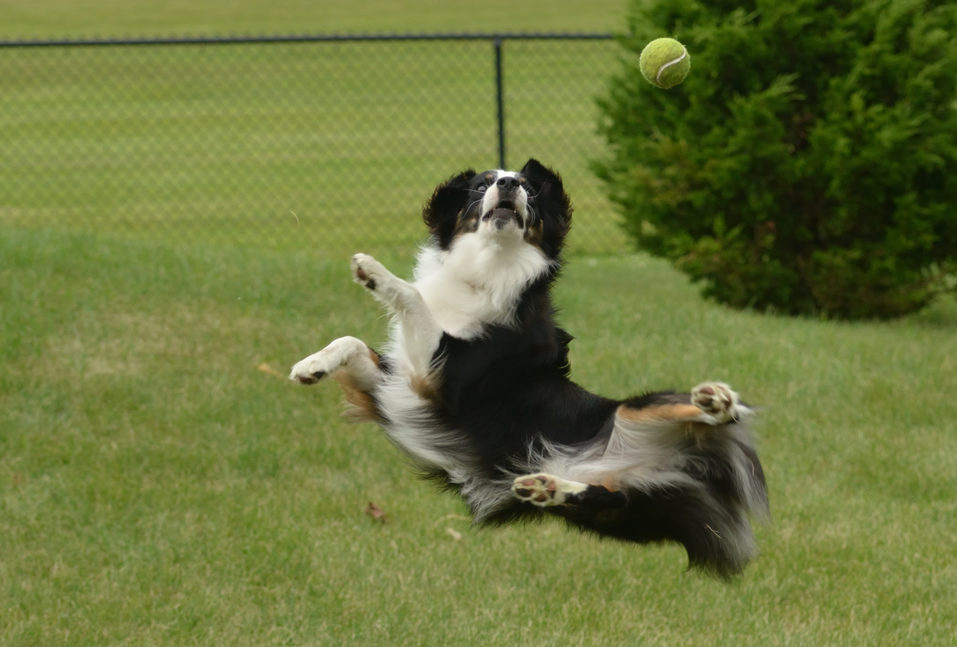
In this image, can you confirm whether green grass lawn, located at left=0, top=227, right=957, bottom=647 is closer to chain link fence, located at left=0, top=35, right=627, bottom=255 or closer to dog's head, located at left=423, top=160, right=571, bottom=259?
dog's head, located at left=423, top=160, right=571, bottom=259

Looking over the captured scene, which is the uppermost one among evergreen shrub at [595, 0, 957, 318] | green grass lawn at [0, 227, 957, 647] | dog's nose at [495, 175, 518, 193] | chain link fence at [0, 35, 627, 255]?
dog's nose at [495, 175, 518, 193]

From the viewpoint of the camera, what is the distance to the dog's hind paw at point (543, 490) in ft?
10.7

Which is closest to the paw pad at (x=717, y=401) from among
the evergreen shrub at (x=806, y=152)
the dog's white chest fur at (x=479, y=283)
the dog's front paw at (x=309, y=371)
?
the dog's white chest fur at (x=479, y=283)

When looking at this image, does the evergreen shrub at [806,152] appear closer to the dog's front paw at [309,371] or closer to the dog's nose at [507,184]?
the dog's nose at [507,184]

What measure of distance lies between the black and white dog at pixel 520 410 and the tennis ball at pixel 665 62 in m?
0.50

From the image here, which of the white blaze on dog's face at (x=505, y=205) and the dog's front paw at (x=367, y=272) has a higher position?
the white blaze on dog's face at (x=505, y=205)

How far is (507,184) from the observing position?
3.83 meters

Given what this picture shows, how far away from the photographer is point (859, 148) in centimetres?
870

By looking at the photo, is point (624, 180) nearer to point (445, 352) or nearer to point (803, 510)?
point (803, 510)

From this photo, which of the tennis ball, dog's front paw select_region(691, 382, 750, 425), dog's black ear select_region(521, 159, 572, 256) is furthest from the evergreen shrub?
dog's front paw select_region(691, 382, 750, 425)

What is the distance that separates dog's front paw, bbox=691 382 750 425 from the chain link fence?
6784 mm

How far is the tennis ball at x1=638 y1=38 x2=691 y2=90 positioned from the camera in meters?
4.00

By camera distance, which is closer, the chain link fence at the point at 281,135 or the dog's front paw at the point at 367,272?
the dog's front paw at the point at 367,272

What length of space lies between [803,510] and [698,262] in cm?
341
